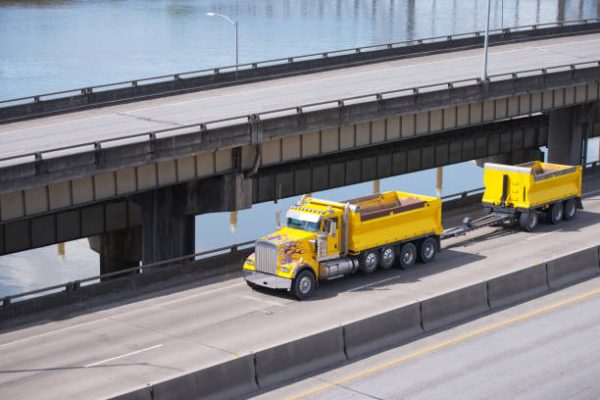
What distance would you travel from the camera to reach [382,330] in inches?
1102

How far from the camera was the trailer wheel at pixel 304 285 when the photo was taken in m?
31.4

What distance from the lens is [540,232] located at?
1583 inches

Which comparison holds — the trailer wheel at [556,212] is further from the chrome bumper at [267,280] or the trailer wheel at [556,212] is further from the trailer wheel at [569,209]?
the chrome bumper at [267,280]

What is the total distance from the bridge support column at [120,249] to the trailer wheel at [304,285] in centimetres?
1610

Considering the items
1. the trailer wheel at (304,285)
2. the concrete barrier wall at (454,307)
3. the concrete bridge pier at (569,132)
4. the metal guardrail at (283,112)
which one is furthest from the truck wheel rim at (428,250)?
the concrete bridge pier at (569,132)

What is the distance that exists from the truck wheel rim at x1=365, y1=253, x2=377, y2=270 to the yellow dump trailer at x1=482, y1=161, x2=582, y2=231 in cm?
834

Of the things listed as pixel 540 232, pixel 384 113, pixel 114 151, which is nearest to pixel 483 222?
pixel 540 232

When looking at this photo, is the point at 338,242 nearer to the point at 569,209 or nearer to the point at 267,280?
the point at 267,280

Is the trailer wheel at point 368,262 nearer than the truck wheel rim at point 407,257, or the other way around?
the trailer wheel at point 368,262

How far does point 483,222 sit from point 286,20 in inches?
4230

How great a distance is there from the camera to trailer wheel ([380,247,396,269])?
3422 cm

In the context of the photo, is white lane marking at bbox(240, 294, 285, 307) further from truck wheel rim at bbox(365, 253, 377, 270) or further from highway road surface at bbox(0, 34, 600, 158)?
highway road surface at bbox(0, 34, 600, 158)

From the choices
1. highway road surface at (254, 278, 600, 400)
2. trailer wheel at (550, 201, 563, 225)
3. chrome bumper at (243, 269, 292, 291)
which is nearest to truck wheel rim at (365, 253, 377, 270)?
chrome bumper at (243, 269, 292, 291)

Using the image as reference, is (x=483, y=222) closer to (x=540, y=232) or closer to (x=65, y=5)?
(x=540, y=232)
